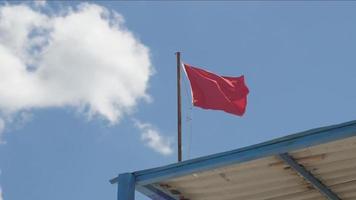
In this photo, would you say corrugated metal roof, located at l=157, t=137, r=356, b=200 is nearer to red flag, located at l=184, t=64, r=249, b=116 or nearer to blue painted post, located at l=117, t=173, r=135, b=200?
blue painted post, located at l=117, t=173, r=135, b=200

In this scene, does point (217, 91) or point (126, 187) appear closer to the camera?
point (126, 187)

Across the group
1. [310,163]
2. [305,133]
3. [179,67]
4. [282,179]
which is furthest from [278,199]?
[179,67]

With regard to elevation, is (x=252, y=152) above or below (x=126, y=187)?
above

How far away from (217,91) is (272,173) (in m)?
7.08

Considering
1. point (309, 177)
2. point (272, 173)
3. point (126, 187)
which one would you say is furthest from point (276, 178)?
point (126, 187)

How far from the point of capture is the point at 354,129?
28.0 ft

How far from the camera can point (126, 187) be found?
945 centimetres

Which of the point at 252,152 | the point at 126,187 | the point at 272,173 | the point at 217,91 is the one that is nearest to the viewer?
the point at 252,152

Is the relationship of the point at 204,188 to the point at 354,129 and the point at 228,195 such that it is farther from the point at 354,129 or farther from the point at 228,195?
the point at 354,129

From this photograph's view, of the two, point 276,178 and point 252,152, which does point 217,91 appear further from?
point 252,152

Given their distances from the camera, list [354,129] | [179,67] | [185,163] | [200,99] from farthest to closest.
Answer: [179,67]
[200,99]
[185,163]
[354,129]

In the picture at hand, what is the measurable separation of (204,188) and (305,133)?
2.07 metres

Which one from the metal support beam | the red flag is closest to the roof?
the metal support beam

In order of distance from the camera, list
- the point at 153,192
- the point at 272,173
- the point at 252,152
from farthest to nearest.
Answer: the point at 153,192 < the point at 272,173 < the point at 252,152
